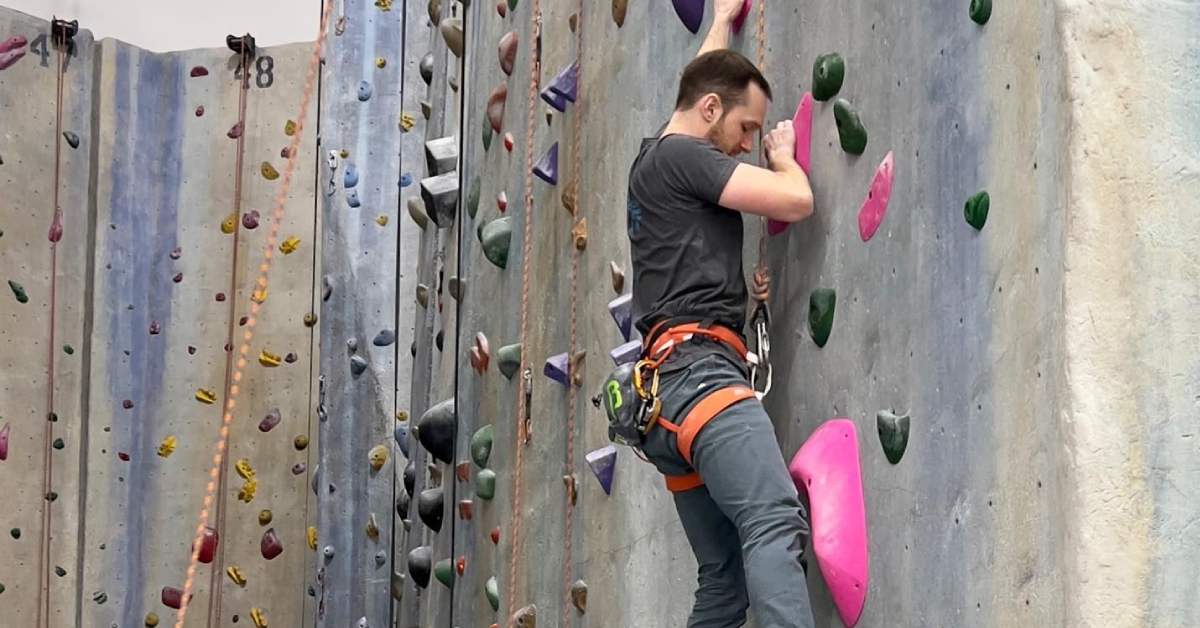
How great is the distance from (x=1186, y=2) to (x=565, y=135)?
206 cm

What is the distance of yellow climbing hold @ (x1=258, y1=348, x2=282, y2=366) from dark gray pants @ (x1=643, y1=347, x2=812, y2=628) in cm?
453

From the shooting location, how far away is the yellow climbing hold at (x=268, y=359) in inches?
268

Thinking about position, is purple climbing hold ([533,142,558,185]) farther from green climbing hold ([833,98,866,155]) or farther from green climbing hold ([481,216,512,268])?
green climbing hold ([833,98,866,155])

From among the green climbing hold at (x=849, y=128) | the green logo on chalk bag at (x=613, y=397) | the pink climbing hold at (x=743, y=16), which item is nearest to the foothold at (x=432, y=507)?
the pink climbing hold at (x=743, y=16)

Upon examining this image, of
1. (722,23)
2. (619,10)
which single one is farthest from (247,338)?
(722,23)

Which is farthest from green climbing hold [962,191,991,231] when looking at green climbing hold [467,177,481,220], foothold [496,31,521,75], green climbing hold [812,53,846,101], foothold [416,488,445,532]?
foothold [416,488,445,532]

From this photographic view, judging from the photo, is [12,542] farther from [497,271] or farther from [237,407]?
[497,271]

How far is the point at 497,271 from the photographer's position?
4441mm

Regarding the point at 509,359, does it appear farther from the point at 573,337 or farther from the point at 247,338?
the point at 247,338

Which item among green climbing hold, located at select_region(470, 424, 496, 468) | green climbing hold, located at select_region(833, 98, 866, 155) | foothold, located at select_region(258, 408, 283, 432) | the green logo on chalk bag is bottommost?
foothold, located at select_region(258, 408, 283, 432)

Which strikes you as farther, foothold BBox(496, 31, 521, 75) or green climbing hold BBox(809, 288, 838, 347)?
foothold BBox(496, 31, 521, 75)

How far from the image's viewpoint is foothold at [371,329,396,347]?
5.98 metres

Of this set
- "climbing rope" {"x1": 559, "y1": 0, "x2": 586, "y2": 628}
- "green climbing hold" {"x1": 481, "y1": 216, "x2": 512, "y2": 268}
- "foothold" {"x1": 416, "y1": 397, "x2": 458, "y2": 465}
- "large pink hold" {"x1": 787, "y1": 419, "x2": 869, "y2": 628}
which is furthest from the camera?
"foothold" {"x1": 416, "y1": 397, "x2": 458, "y2": 465}

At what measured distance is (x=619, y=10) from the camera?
132 inches
